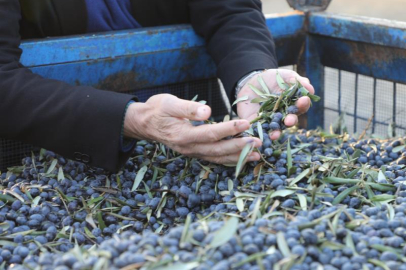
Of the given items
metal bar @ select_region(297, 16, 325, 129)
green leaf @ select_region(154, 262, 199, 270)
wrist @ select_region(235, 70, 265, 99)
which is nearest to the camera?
green leaf @ select_region(154, 262, 199, 270)

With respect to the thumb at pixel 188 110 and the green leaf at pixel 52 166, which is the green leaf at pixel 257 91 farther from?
the green leaf at pixel 52 166

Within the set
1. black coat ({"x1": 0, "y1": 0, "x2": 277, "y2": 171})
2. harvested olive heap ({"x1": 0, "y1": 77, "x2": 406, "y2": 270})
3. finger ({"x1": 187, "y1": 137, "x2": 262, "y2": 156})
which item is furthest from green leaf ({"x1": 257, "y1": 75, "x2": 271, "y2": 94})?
finger ({"x1": 187, "y1": 137, "x2": 262, "y2": 156})

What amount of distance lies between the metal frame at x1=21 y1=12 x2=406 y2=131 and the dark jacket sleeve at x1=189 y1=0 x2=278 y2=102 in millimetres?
92

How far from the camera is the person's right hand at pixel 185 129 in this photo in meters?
1.52

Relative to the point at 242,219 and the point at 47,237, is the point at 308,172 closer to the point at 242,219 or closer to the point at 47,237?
the point at 242,219

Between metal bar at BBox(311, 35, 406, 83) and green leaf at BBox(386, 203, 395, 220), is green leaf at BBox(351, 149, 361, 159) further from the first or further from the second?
metal bar at BBox(311, 35, 406, 83)

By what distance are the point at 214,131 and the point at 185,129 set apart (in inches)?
3.7

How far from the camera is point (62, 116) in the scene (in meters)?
1.71

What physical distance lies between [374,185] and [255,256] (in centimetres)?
60

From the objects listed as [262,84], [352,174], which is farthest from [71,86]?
[352,174]

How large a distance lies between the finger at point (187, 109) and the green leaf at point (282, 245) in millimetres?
457

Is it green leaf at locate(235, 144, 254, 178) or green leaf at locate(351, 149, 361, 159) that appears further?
green leaf at locate(351, 149, 361, 159)

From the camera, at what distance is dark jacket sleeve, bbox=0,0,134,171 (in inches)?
65.9

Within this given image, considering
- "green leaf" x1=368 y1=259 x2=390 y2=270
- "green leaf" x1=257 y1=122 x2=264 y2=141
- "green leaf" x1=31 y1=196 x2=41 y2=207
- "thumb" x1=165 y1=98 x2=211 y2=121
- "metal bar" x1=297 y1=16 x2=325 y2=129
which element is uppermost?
"thumb" x1=165 y1=98 x2=211 y2=121
